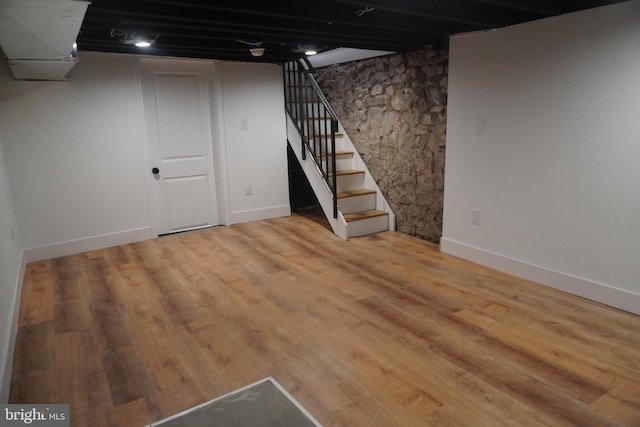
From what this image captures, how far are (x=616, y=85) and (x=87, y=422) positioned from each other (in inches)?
136

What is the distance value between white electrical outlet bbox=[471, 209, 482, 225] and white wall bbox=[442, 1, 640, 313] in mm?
34

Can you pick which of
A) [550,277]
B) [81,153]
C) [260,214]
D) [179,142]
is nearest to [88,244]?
[81,153]

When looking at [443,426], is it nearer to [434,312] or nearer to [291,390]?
[291,390]

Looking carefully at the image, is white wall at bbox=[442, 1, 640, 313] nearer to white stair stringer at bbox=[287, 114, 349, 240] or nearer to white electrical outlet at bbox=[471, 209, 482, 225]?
white electrical outlet at bbox=[471, 209, 482, 225]

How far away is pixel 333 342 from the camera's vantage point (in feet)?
8.04

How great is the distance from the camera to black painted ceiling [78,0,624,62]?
2572mm

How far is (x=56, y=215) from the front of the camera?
4090 mm

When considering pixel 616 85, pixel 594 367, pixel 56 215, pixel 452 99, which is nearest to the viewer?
pixel 594 367

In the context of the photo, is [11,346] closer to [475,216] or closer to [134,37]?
[134,37]

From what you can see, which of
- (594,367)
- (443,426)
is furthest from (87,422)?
(594,367)

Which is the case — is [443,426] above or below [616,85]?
below

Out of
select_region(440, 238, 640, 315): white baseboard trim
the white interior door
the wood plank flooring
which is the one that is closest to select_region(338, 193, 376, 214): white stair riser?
the wood plank flooring

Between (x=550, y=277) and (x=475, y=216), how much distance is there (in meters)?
0.79

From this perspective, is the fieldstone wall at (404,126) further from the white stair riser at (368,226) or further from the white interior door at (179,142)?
the white interior door at (179,142)
